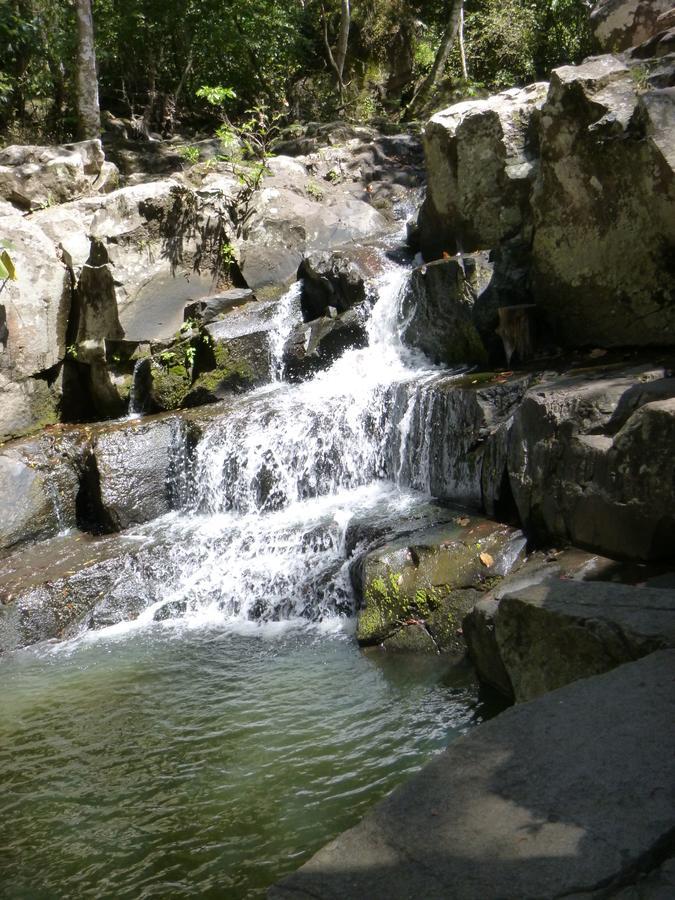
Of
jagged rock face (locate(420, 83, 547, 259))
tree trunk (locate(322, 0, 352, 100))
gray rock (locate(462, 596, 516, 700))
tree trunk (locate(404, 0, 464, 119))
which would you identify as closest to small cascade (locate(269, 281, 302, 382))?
jagged rock face (locate(420, 83, 547, 259))

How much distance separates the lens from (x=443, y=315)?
986 cm

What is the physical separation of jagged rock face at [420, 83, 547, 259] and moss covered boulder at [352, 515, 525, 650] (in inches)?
219

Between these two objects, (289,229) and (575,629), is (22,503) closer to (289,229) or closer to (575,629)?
(289,229)

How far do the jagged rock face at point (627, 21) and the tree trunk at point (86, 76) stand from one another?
8949 mm

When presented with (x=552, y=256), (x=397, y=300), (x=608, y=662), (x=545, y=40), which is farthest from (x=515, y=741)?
(x=545, y=40)

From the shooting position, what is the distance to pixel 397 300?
10812 mm

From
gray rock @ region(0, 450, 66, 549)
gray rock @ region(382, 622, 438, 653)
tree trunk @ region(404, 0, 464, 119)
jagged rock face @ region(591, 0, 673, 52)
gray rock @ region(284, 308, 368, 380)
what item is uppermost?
tree trunk @ region(404, 0, 464, 119)

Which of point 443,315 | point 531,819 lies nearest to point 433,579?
point 531,819

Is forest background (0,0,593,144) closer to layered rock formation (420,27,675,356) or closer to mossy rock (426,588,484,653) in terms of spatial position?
layered rock formation (420,27,675,356)

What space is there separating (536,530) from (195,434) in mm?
4755

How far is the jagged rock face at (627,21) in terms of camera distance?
1030cm

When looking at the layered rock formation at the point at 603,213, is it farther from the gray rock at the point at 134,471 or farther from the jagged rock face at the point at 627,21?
the gray rock at the point at 134,471

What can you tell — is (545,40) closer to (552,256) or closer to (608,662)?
(552,256)

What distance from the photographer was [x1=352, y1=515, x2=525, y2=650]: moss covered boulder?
5969 mm
